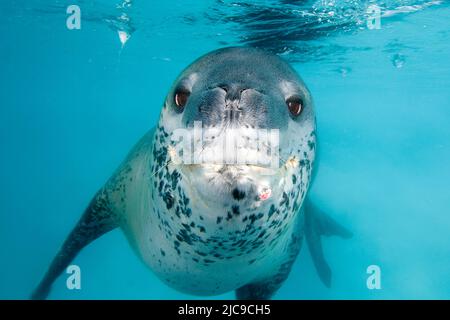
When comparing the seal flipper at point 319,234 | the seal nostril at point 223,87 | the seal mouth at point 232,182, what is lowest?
the seal flipper at point 319,234

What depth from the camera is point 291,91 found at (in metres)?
2.00

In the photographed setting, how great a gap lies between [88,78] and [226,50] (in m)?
27.6

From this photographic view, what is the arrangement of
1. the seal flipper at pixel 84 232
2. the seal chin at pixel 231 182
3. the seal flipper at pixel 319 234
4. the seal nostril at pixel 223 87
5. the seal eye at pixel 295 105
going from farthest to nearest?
the seal flipper at pixel 319 234 → the seal flipper at pixel 84 232 → the seal eye at pixel 295 105 → the seal nostril at pixel 223 87 → the seal chin at pixel 231 182

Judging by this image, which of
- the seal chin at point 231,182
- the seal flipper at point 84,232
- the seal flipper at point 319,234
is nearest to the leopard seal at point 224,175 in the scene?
the seal chin at point 231,182

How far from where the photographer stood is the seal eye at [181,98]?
201cm

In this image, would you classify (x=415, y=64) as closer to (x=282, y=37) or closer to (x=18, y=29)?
(x=282, y=37)

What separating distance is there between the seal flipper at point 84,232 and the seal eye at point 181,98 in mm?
1911

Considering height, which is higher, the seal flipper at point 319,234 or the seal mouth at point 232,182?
the seal mouth at point 232,182

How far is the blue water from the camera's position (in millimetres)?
10172

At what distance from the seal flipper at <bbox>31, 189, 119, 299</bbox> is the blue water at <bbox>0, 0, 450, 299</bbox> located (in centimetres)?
36

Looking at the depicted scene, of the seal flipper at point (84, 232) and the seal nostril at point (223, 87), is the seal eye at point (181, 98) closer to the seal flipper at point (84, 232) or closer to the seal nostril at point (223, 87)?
the seal nostril at point (223, 87)

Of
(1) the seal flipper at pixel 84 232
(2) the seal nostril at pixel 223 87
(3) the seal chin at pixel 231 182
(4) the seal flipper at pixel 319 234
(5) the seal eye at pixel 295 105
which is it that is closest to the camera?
(3) the seal chin at pixel 231 182

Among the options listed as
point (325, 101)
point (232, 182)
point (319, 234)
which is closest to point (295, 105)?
point (232, 182)

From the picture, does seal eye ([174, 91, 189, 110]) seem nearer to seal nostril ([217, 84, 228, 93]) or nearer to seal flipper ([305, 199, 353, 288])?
seal nostril ([217, 84, 228, 93])
